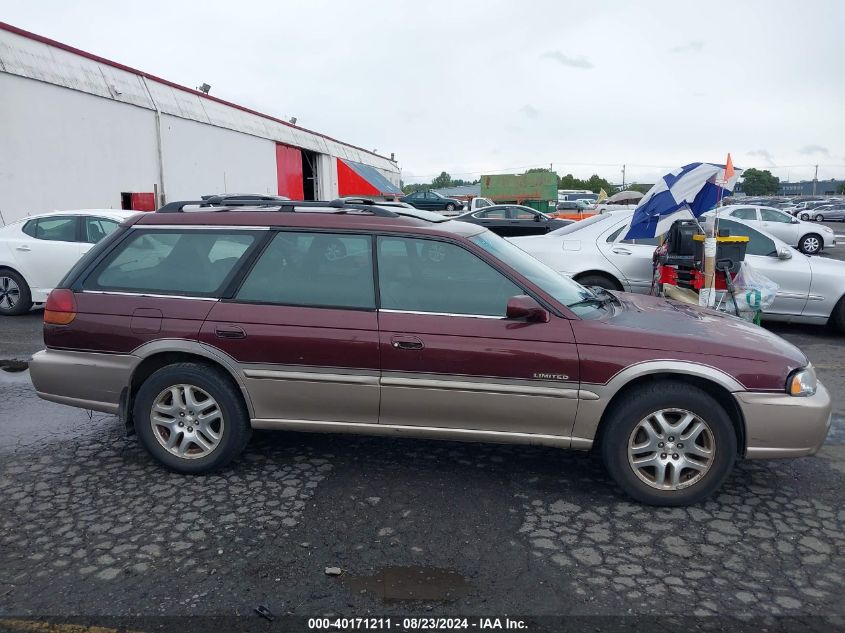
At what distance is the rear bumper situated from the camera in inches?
164

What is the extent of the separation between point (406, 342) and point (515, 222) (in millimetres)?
14469

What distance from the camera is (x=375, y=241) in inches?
162

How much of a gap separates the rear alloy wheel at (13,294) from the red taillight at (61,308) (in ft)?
19.9

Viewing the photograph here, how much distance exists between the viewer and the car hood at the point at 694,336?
3.72 m

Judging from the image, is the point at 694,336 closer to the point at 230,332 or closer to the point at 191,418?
the point at 230,332

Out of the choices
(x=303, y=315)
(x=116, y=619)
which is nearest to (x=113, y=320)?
(x=303, y=315)

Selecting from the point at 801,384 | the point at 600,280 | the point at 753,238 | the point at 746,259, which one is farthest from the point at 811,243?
the point at 801,384

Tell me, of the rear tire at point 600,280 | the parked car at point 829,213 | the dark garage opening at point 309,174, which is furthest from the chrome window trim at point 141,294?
the parked car at point 829,213

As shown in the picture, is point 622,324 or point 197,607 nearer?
point 197,607

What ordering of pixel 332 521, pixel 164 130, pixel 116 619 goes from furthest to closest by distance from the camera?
pixel 164 130 < pixel 332 521 < pixel 116 619

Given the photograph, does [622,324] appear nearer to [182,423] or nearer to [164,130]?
[182,423]

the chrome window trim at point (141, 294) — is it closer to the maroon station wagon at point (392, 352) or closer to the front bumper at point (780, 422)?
the maroon station wagon at point (392, 352)

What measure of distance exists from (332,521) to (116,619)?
3.74ft

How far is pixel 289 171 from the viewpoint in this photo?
99.4ft
